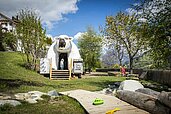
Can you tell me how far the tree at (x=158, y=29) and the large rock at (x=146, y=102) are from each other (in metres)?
6.37

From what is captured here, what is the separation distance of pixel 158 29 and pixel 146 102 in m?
7.84

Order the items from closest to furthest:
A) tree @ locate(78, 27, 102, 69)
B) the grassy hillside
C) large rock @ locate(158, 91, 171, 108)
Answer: large rock @ locate(158, 91, 171, 108) → the grassy hillside → tree @ locate(78, 27, 102, 69)

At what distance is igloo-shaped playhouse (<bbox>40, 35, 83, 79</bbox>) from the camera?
79.1 feet

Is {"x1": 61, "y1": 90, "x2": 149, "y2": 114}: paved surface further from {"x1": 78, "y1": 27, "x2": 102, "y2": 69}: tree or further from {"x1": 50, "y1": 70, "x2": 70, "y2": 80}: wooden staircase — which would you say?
{"x1": 78, "y1": 27, "x2": 102, "y2": 69}: tree

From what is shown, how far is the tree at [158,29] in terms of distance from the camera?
14.0 meters

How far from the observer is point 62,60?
27422mm

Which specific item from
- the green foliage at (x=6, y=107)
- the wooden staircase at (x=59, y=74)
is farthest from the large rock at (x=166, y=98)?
the wooden staircase at (x=59, y=74)

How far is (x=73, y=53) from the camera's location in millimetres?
26734

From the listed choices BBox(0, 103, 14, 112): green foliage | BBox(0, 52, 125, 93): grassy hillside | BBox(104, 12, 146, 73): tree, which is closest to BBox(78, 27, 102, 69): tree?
BBox(104, 12, 146, 73): tree

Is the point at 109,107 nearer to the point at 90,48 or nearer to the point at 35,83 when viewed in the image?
the point at 35,83

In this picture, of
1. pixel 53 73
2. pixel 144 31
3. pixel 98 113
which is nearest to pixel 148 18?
pixel 144 31

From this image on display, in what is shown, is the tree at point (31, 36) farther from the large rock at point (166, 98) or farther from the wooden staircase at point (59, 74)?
the large rock at point (166, 98)

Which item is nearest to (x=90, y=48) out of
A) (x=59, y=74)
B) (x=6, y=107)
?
(x=59, y=74)

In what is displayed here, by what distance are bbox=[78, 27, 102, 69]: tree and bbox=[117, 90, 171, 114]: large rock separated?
39.1 meters
